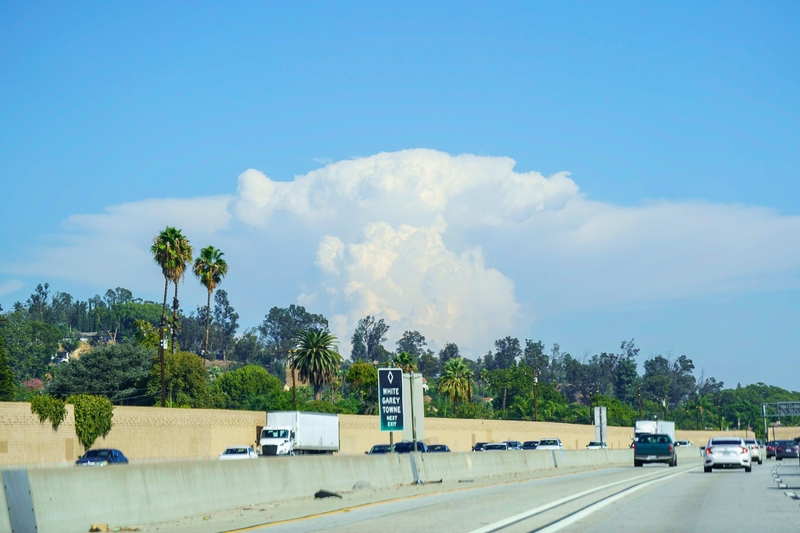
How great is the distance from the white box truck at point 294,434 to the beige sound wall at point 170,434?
399 centimetres

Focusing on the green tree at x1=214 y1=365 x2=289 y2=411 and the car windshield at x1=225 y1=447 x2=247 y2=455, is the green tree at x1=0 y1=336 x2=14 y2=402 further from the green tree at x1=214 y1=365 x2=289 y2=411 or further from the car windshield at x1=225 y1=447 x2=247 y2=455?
the green tree at x1=214 y1=365 x2=289 y2=411

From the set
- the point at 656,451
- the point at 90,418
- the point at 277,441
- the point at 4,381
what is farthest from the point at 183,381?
the point at 656,451

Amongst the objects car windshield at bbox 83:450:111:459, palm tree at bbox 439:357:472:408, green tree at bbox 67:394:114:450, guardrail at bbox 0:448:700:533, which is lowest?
car windshield at bbox 83:450:111:459

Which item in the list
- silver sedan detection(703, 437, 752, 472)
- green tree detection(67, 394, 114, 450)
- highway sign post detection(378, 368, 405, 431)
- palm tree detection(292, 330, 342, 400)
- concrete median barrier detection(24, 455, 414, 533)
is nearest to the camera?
concrete median barrier detection(24, 455, 414, 533)

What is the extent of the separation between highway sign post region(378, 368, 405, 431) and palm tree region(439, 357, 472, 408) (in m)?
92.6

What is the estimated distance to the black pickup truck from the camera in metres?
47.8

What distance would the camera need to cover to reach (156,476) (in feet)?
50.6

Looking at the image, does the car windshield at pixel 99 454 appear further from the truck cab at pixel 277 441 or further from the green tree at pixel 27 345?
the green tree at pixel 27 345

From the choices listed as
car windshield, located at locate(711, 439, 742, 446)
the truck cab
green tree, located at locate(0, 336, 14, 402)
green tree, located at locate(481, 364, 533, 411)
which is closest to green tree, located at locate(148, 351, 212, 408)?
green tree, located at locate(0, 336, 14, 402)

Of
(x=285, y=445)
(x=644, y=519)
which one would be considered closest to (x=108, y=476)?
(x=644, y=519)

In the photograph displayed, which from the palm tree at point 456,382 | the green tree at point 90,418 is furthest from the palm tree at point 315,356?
the green tree at point 90,418

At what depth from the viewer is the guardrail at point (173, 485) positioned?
12.4 metres

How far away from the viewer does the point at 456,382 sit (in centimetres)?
12750

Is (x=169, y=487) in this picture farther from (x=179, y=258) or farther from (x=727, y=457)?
(x=179, y=258)
